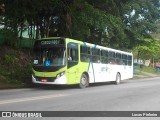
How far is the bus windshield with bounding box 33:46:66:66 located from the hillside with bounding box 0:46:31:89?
87.7 inches

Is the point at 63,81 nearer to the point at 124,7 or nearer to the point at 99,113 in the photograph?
the point at 99,113

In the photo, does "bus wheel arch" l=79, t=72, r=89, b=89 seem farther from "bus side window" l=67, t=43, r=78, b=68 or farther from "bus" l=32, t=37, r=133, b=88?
"bus side window" l=67, t=43, r=78, b=68

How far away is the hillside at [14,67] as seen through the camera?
854 inches

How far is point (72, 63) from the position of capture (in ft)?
66.4

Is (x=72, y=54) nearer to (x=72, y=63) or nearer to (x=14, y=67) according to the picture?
(x=72, y=63)

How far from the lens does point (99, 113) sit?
11.0 m

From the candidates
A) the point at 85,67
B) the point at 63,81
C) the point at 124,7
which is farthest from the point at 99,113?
the point at 124,7

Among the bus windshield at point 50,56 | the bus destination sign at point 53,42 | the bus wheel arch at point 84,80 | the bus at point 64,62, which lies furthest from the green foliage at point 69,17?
the bus wheel arch at point 84,80

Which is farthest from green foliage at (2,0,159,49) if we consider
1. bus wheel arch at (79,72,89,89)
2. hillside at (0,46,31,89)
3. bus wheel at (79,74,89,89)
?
bus wheel at (79,74,89,89)

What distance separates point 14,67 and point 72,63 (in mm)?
6087

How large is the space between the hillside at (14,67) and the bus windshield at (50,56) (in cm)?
223

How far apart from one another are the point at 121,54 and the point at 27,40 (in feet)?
29.6

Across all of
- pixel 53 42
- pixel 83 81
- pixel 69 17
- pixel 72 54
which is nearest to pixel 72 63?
pixel 72 54

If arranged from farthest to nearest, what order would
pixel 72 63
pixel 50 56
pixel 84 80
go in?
pixel 84 80 < pixel 72 63 < pixel 50 56
